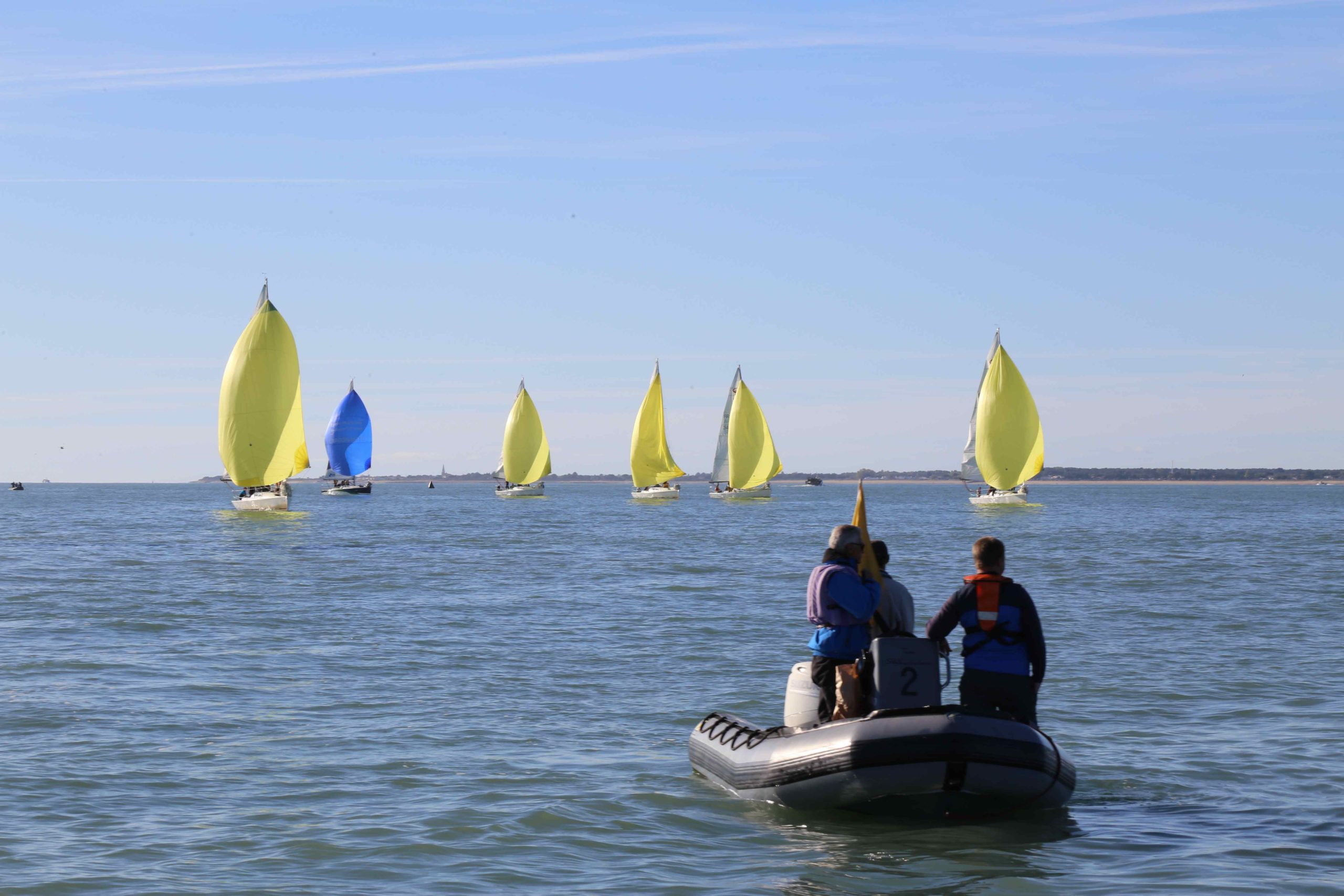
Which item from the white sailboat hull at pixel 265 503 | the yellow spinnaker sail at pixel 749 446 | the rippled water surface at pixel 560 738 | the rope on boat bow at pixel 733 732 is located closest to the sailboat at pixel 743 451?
the yellow spinnaker sail at pixel 749 446

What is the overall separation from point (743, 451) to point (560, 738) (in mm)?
81773

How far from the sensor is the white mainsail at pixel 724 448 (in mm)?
93375

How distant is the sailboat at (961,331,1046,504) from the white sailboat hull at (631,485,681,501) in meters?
28.3

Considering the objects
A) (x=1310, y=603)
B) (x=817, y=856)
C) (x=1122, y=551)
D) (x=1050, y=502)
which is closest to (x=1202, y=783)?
(x=817, y=856)

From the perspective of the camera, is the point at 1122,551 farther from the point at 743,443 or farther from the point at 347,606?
the point at 743,443

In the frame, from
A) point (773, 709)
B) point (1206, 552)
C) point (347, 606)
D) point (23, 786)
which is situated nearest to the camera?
point (23, 786)

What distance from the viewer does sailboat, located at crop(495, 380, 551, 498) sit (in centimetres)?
10869

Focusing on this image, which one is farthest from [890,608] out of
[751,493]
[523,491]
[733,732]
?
[523,491]

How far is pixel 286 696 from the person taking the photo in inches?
659

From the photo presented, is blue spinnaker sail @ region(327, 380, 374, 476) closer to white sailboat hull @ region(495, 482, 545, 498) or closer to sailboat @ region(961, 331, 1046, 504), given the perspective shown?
white sailboat hull @ region(495, 482, 545, 498)

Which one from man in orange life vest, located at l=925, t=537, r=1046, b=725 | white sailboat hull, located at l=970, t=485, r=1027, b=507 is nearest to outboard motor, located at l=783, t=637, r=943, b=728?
man in orange life vest, located at l=925, t=537, r=1046, b=725

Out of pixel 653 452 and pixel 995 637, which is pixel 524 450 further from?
pixel 995 637

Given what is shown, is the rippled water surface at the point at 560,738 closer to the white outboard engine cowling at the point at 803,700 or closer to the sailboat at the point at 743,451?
the white outboard engine cowling at the point at 803,700

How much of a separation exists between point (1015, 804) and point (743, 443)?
277ft
